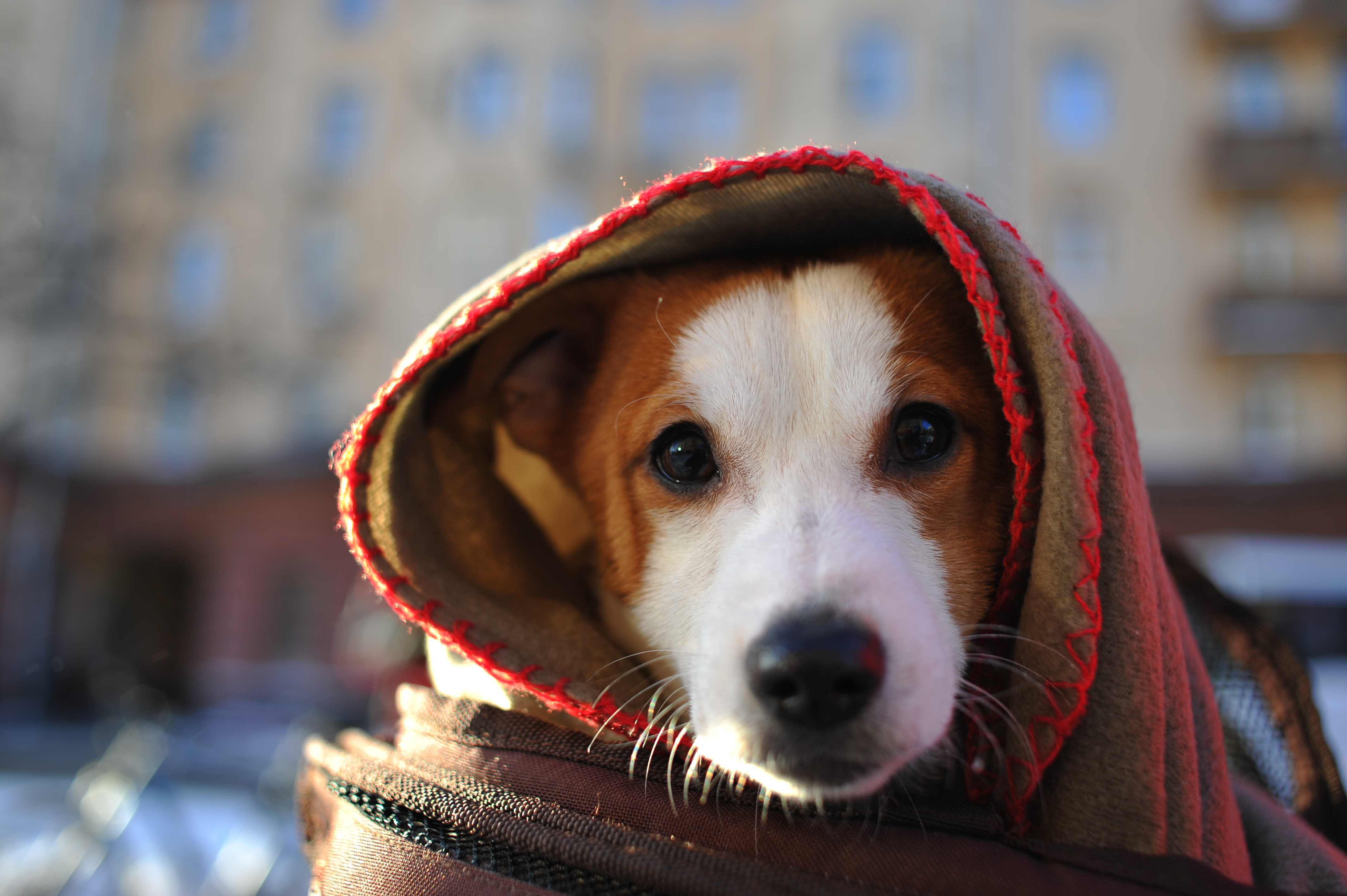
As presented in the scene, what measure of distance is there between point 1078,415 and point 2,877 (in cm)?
535

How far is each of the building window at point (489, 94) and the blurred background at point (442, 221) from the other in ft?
0.20

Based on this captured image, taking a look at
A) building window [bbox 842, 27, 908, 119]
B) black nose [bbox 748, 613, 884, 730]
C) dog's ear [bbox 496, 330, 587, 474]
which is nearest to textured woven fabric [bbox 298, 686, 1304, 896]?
black nose [bbox 748, 613, 884, 730]

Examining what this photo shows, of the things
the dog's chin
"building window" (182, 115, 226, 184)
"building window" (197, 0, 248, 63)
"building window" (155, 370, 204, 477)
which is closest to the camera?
the dog's chin

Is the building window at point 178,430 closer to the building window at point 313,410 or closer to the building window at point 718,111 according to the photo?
the building window at point 313,410

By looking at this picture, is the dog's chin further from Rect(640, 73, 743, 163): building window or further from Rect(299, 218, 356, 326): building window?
Rect(299, 218, 356, 326): building window

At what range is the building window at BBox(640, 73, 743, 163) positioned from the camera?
16.7 metres

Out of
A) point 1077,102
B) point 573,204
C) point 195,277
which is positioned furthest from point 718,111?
point 195,277

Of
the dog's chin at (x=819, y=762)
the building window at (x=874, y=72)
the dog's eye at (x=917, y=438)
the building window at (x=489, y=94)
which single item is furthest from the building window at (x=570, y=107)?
the dog's chin at (x=819, y=762)

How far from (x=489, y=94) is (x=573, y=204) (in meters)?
2.57

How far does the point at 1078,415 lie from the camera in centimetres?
121

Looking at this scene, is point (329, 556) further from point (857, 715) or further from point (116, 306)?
point (857, 715)

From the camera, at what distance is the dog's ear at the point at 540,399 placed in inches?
74.1

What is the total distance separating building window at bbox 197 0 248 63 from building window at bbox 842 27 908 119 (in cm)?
1191

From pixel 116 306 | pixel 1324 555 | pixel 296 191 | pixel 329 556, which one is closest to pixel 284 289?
pixel 296 191
